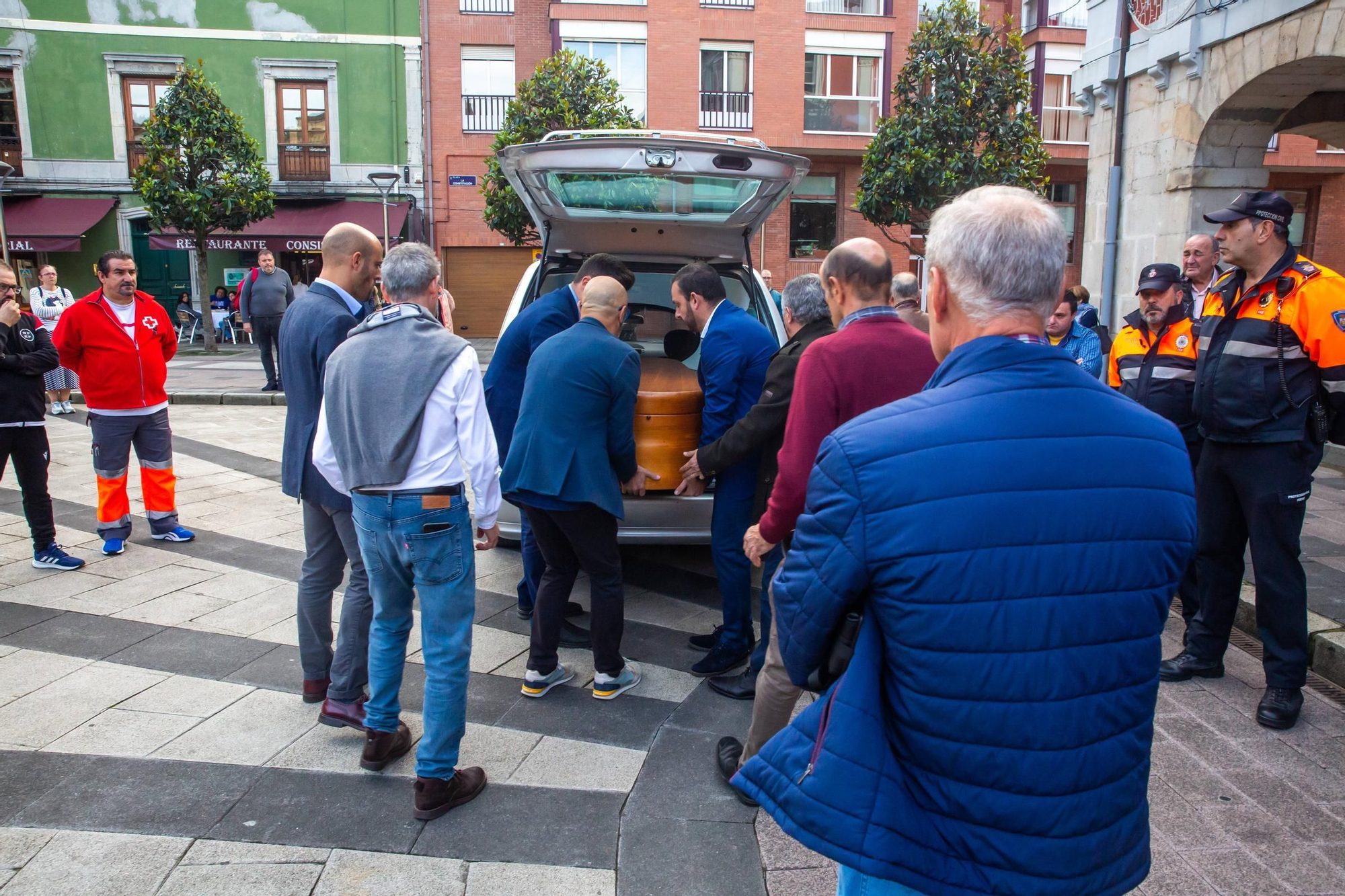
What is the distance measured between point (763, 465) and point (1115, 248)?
7888 millimetres

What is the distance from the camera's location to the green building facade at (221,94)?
77.5 feet

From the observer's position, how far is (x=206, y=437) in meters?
10.1

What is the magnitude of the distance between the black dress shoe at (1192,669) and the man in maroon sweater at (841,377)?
2179mm

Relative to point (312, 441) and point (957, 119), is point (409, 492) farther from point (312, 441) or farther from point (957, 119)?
point (957, 119)

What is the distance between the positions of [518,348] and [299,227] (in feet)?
71.7

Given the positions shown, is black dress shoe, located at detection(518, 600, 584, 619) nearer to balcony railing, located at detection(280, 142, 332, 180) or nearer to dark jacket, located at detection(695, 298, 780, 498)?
dark jacket, located at detection(695, 298, 780, 498)

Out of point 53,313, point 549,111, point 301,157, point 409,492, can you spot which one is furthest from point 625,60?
point 409,492

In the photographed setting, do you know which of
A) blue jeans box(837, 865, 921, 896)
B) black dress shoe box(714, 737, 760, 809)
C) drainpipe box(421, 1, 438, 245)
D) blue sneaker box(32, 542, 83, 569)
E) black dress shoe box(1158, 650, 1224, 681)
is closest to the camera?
blue jeans box(837, 865, 921, 896)

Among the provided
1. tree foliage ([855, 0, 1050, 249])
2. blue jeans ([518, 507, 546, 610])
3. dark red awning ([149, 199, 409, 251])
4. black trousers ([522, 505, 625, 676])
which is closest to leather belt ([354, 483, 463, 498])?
black trousers ([522, 505, 625, 676])

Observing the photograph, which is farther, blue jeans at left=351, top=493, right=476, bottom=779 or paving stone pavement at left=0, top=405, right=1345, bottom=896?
blue jeans at left=351, top=493, right=476, bottom=779

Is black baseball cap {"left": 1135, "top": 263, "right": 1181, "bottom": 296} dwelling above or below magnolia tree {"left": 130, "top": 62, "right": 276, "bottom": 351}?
below

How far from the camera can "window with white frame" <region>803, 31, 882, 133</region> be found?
26.0 metres

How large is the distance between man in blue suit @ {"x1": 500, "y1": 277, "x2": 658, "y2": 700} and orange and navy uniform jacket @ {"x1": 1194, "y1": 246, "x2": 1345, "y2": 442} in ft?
7.89

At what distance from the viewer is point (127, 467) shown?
19.5ft
